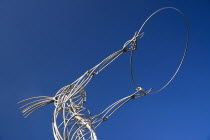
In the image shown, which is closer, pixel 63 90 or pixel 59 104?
pixel 59 104

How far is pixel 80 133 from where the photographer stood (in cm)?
78

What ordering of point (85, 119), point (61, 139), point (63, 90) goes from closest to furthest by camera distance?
point (61, 139) → point (85, 119) → point (63, 90)

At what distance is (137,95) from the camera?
792mm

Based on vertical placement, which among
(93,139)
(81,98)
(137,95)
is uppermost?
(81,98)

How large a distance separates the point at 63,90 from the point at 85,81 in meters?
0.12

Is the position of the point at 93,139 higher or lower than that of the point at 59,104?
lower

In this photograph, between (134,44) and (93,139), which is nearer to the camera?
(93,139)

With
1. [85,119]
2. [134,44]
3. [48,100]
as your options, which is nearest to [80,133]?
[85,119]

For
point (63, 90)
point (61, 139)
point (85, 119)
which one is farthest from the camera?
point (63, 90)

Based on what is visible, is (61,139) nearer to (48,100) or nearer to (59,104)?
(59,104)

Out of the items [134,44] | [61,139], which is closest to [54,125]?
[61,139]

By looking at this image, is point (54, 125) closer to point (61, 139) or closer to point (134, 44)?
point (61, 139)

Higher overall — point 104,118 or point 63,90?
point 63,90

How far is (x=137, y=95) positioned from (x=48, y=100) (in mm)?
291
